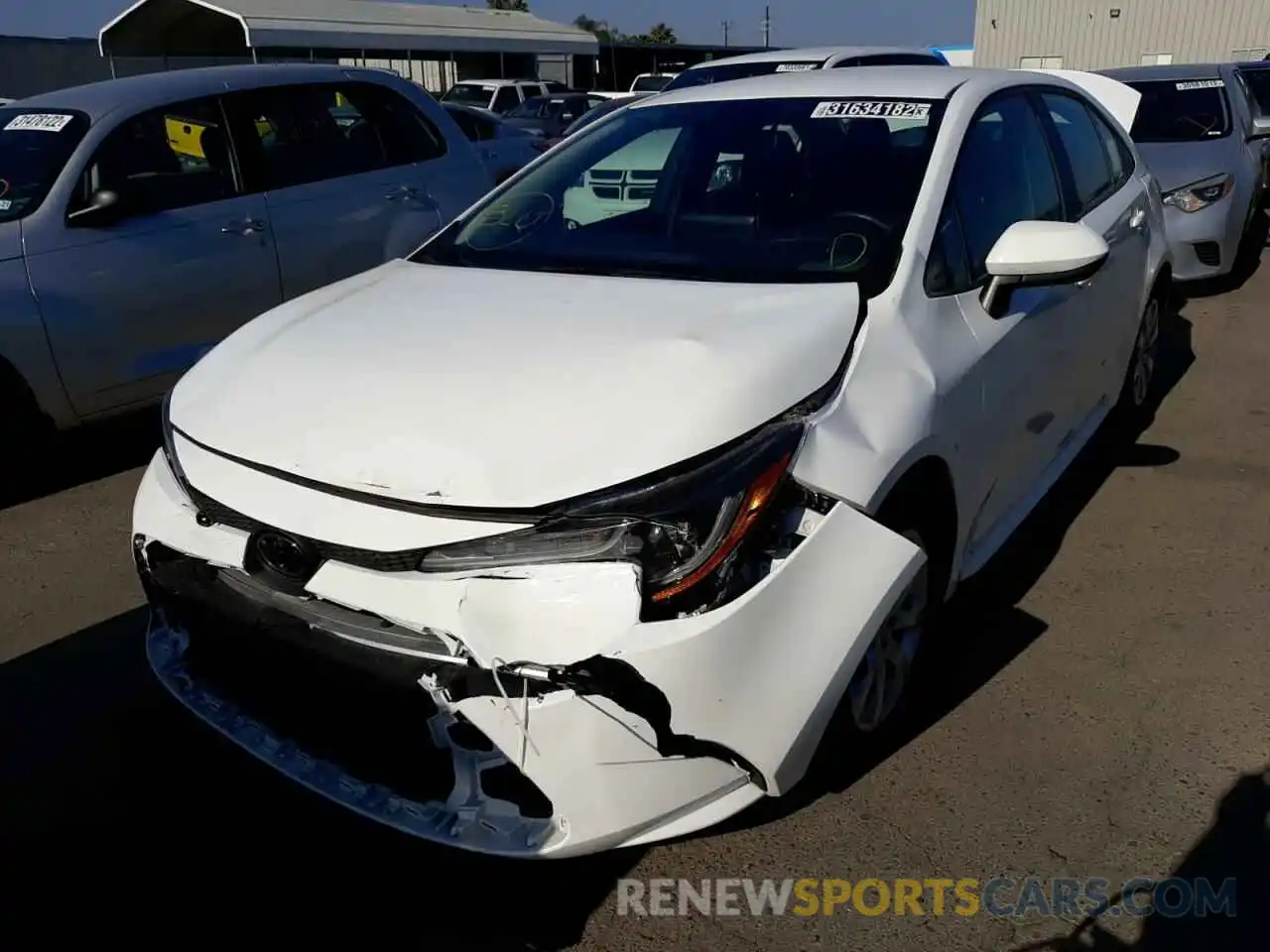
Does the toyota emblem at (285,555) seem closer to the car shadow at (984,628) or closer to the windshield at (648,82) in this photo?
the car shadow at (984,628)

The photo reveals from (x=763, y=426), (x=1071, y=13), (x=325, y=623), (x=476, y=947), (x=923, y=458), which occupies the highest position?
(x=1071, y=13)

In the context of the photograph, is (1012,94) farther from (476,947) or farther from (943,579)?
(476,947)

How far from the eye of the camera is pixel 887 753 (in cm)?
274

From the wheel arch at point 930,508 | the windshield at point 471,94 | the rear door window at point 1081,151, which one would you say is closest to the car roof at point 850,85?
the rear door window at point 1081,151

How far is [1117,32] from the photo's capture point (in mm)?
34812

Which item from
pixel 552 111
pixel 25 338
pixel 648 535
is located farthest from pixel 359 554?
pixel 552 111

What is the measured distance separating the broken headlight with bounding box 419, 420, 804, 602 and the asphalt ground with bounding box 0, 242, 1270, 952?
0.77 meters

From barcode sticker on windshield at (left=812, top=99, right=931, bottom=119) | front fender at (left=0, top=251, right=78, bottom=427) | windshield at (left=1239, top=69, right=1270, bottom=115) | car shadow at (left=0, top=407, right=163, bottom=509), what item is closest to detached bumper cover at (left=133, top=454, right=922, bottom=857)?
barcode sticker on windshield at (left=812, top=99, right=931, bottom=119)

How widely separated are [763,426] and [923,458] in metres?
0.50

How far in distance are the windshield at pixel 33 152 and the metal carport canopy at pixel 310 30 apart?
83.5 feet

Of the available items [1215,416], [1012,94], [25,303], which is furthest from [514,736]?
[1215,416]

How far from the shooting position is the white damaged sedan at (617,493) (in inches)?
77.1

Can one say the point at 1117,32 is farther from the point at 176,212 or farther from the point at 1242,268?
the point at 176,212

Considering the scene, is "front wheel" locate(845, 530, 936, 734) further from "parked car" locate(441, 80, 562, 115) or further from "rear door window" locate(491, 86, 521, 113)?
"rear door window" locate(491, 86, 521, 113)
